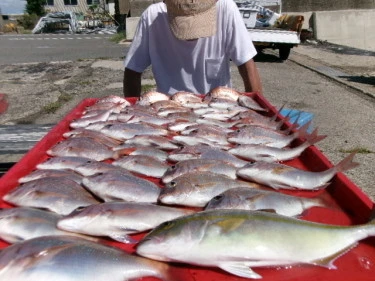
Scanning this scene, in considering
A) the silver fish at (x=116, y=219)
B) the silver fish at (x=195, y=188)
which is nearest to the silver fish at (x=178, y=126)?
the silver fish at (x=195, y=188)

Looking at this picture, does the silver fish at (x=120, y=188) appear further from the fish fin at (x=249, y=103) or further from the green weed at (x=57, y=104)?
the green weed at (x=57, y=104)

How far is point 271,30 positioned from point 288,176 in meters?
13.8

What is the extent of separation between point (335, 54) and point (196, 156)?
16424 millimetres

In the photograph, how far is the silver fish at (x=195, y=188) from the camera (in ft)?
5.64

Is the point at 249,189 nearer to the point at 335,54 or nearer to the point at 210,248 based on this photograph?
the point at 210,248

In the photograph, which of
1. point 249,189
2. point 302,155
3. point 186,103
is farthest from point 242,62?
point 249,189

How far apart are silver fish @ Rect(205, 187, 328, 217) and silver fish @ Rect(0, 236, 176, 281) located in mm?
403

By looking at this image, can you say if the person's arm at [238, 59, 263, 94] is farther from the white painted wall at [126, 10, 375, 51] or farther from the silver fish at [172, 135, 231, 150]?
the white painted wall at [126, 10, 375, 51]

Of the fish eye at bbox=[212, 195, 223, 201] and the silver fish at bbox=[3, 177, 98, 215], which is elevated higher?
the silver fish at bbox=[3, 177, 98, 215]

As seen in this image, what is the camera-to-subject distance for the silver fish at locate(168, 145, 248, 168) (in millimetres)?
2156

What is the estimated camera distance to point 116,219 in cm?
152

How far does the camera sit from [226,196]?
1.69m

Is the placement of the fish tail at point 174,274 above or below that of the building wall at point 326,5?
below

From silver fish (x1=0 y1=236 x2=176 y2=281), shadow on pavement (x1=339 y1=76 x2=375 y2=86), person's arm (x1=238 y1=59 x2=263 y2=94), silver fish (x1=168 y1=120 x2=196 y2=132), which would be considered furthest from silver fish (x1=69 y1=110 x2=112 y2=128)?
shadow on pavement (x1=339 y1=76 x2=375 y2=86)
